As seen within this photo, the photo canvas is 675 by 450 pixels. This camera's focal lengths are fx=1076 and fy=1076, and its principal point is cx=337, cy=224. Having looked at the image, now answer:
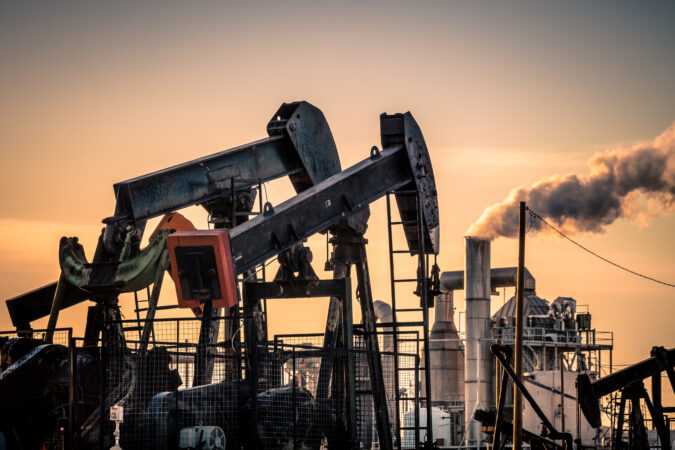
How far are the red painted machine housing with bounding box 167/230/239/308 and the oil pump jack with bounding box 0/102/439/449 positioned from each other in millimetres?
28

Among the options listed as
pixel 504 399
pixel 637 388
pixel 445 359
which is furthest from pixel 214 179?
pixel 445 359

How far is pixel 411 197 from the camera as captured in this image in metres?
19.2

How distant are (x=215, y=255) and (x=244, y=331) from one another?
1.54 meters

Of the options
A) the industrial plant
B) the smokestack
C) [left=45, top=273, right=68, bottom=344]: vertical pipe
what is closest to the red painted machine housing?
the industrial plant

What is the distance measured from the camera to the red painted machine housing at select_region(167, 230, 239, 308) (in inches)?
540

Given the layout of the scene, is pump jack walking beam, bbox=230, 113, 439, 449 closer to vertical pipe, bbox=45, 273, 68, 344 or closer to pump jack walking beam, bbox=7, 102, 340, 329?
pump jack walking beam, bbox=7, 102, 340, 329

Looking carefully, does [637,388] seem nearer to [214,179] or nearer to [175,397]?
[175,397]

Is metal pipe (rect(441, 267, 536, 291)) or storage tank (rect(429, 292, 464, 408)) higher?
metal pipe (rect(441, 267, 536, 291))

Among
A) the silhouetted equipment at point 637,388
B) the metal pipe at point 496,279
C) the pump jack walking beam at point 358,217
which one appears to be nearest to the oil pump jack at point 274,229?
the pump jack walking beam at point 358,217

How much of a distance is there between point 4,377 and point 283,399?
3.73 meters

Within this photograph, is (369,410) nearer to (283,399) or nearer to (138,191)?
(283,399)

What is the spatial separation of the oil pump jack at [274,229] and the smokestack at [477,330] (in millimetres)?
22614

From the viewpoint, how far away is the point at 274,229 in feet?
51.1

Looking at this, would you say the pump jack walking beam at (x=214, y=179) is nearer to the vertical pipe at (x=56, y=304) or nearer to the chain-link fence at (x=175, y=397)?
the vertical pipe at (x=56, y=304)
